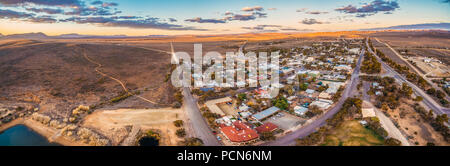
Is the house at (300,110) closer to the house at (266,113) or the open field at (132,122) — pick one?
the house at (266,113)

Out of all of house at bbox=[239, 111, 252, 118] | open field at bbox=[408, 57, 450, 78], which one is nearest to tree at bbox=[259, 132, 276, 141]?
Result: house at bbox=[239, 111, 252, 118]

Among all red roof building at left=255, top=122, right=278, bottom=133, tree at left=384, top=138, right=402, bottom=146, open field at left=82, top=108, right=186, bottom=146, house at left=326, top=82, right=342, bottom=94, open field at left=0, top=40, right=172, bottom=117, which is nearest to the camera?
tree at left=384, top=138, right=402, bottom=146

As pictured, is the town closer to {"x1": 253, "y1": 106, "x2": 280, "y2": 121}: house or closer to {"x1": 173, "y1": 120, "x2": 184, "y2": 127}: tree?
{"x1": 253, "y1": 106, "x2": 280, "y2": 121}: house

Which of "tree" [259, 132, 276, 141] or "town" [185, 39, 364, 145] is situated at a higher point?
"town" [185, 39, 364, 145]

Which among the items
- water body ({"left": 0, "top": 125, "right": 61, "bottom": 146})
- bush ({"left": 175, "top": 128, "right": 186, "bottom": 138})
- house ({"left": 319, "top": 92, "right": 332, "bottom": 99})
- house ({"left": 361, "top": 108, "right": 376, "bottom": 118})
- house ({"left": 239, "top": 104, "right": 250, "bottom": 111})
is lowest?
water body ({"left": 0, "top": 125, "right": 61, "bottom": 146})

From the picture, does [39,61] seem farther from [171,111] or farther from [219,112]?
[219,112]
